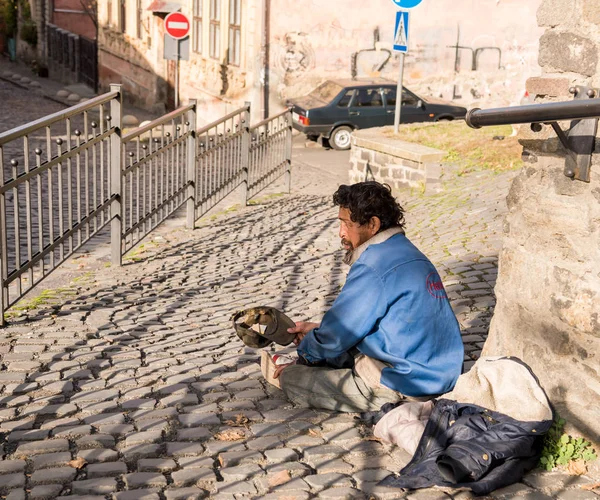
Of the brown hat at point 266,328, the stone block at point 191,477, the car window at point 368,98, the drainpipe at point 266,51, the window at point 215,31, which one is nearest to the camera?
the stone block at point 191,477

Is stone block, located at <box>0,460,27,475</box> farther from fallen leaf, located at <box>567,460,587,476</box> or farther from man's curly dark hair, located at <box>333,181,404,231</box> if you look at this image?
fallen leaf, located at <box>567,460,587,476</box>

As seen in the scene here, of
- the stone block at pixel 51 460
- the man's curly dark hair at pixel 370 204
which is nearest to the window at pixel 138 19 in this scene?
the man's curly dark hair at pixel 370 204

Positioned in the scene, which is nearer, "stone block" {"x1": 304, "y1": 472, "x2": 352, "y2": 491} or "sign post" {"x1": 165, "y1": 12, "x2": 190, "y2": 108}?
"stone block" {"x1": 304, "y1": 472, "x2": 352, "y2": 491}

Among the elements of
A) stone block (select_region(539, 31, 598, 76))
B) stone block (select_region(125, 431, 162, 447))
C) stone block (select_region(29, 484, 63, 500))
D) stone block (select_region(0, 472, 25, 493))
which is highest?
stone block (select_region(539, 31, 598, 76))

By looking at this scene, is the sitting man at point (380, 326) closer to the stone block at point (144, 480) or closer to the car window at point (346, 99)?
the stone block at point (144, 480)

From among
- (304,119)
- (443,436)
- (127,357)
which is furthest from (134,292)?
(304,119)

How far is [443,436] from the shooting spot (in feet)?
13.8

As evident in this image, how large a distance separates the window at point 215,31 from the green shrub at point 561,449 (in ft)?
65.0

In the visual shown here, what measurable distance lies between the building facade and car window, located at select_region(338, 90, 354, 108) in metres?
2.28

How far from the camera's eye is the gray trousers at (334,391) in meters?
4.80

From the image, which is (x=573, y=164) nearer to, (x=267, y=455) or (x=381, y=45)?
(x=267, y=455)

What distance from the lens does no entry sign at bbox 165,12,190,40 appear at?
719 inches

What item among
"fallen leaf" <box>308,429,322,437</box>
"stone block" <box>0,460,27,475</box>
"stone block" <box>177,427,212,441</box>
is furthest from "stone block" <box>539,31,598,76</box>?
"stone block" <box>0,460,27,475</box>

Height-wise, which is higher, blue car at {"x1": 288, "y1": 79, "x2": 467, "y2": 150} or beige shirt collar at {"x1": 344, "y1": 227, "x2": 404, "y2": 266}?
beige shirt collar at {"x1": 344, "y1": 227, "x2": 404, "y2": 266}
